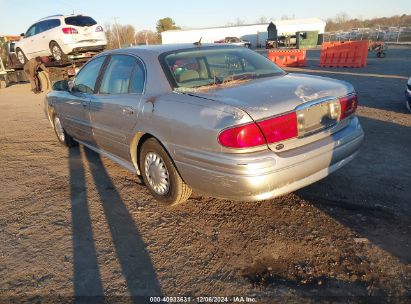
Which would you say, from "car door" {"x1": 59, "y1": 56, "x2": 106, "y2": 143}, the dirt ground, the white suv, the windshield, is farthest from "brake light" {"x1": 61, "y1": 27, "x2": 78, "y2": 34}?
the windshield

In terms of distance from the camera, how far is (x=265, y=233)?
3176 millimetres

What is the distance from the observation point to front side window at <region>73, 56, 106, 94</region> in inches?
180

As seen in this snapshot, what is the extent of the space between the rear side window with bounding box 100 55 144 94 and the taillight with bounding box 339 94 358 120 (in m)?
1.99

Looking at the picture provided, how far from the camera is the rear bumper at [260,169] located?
280 cm

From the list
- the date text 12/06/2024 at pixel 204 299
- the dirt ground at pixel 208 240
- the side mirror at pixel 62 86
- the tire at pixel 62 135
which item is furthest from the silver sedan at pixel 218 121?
the tire at pixel 62 135

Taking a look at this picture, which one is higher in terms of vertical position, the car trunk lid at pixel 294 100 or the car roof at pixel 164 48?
the car roof at pixel 164 48

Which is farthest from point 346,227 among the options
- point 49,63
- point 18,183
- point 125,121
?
point 49,63

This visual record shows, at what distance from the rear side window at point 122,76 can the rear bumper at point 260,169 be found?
1.02 metres

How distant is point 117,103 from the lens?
3.94 m

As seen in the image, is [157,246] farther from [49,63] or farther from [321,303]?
[49,63]

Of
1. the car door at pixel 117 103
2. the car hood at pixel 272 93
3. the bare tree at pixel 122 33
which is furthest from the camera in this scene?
the bare tree at pixel 122 33

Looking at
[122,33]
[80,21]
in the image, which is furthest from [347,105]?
[122,33]

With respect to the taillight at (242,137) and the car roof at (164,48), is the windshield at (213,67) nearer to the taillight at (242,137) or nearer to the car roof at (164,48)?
the car roof at (164,48)

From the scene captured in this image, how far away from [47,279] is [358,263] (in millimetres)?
2394
